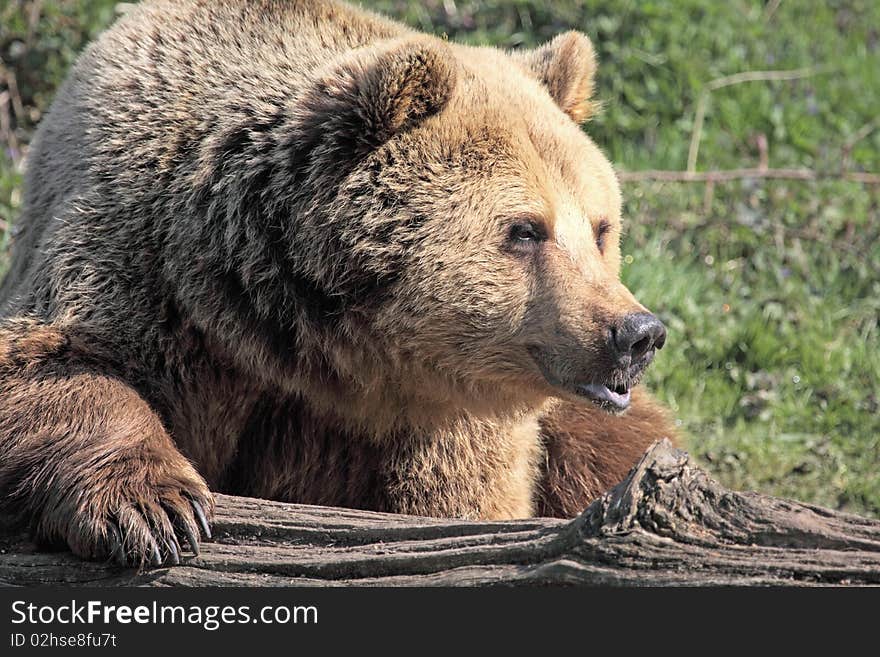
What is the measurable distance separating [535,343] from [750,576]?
126 centimetres

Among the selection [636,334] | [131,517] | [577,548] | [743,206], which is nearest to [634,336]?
[636,334]

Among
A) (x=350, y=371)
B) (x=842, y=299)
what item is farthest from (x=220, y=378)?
(x=842, y=299)

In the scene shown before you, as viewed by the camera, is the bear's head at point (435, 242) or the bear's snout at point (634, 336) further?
the bear's head at point (435, 242)

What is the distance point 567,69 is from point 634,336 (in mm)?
1430

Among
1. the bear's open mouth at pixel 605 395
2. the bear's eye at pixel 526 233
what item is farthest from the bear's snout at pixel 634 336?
the bear's eye at pixel 526 233

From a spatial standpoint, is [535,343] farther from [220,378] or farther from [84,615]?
[84,615]

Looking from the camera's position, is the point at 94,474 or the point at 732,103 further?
the point at 732,103

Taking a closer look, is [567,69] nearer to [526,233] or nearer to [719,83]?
[526,233]

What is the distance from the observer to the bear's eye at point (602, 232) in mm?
4492

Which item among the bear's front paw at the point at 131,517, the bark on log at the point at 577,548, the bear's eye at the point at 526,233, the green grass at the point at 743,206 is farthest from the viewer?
the green grass at the point at 743,206

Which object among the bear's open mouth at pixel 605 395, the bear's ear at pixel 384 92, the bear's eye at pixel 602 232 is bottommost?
the bear's open mouth at pixel 605 395

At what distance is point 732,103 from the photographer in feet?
29.5

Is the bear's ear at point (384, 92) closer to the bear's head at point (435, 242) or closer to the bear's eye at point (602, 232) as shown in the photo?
the bear's head at point (435, 242)

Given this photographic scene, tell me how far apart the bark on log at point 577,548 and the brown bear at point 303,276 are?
0.87 ft
